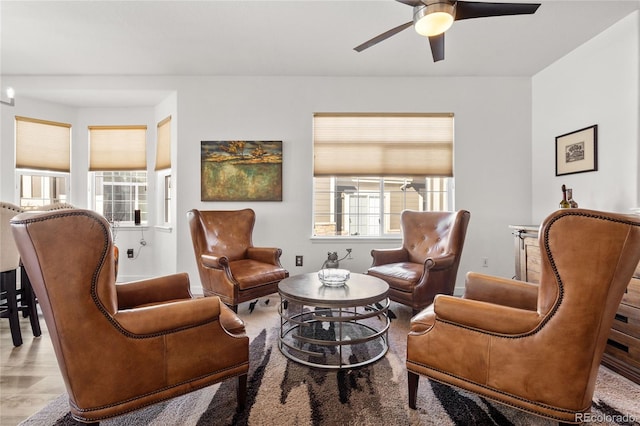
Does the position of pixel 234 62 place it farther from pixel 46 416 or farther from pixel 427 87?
pixel 46 416

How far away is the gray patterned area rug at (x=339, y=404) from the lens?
150 cm

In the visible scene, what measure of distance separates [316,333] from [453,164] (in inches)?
111

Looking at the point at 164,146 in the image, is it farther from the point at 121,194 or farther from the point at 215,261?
the point at 215,261

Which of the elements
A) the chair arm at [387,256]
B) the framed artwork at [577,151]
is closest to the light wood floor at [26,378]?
the chair arm at [387,256]

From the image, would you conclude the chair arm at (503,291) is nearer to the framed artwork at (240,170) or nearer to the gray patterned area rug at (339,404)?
the gray patterned area rug at (339,404)

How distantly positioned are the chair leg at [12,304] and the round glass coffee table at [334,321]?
2.10 m

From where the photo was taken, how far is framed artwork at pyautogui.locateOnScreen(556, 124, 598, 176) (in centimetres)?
295

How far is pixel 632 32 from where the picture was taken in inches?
103

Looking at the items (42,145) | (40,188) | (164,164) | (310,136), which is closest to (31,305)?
(164,164)

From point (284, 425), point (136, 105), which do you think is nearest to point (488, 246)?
point (284, 425)

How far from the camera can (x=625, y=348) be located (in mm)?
1949

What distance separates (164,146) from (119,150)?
2.62 ft

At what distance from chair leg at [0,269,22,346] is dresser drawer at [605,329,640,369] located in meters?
4.38

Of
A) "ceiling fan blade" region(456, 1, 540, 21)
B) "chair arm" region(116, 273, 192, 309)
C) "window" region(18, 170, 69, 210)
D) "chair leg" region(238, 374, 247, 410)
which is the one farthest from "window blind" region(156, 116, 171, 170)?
"ceiling fan blade" region(456, 1, 540, 21)
